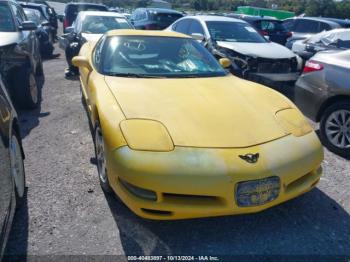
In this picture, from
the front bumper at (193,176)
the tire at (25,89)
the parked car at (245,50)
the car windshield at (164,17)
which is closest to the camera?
the front bumper at (193,176)

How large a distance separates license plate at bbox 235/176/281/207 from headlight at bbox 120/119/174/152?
0.60m

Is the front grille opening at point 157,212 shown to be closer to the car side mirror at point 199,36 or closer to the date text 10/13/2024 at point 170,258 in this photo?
the date text 10/13/2024 at point 170,258

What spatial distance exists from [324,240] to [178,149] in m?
1.40

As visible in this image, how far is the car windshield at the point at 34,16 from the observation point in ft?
40.6

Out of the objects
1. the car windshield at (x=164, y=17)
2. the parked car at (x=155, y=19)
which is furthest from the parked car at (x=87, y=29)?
the car windshield at (x=164, y=17)

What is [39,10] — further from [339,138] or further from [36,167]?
[339,138]

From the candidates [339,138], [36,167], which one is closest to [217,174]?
[36,167]

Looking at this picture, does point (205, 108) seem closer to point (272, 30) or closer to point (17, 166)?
point (17, 166)

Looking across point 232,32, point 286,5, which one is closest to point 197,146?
point 232,32

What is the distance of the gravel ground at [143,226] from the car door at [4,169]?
53cm

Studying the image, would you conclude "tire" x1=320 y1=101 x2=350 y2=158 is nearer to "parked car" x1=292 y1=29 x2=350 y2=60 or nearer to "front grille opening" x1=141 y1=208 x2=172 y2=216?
"front grille opening" x1=141 y1=208 x2=172 y2=216

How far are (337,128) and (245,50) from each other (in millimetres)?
3107

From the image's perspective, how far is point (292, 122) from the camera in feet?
10.3

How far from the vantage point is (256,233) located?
9.29 ft
